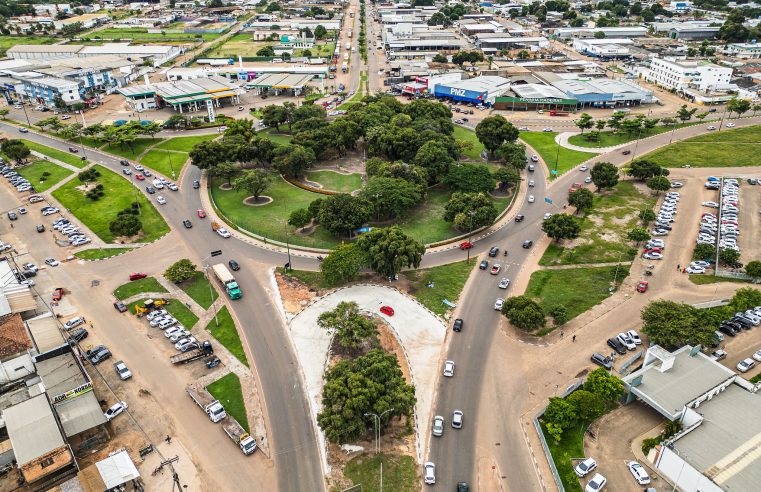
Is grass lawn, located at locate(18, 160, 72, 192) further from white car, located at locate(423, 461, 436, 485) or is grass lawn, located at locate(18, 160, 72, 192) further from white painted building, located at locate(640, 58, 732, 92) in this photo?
white painted building, located at locate(640, 58, 732, 92)

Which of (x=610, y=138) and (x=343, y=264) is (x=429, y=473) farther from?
(x=610, y=138)

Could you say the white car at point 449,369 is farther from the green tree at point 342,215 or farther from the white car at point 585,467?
the green tree at point 342,215

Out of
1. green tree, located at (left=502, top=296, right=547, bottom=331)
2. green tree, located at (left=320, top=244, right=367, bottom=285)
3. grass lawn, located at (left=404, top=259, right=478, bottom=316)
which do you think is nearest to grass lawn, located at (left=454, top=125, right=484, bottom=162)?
grass lawn, located at (left=404, top=259, right=478, bottom=316)

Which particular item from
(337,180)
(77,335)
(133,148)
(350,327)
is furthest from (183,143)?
(350,327)

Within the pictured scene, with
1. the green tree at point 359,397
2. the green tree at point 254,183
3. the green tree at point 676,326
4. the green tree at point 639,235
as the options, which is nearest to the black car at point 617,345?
the green tree at point 676,326

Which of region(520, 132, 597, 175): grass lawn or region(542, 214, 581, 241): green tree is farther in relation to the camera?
region(520, 132, 597, 175): grass lawn

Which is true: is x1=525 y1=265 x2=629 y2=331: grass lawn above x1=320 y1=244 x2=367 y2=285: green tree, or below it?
below

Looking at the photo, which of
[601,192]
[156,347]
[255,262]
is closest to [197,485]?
[156,347]
